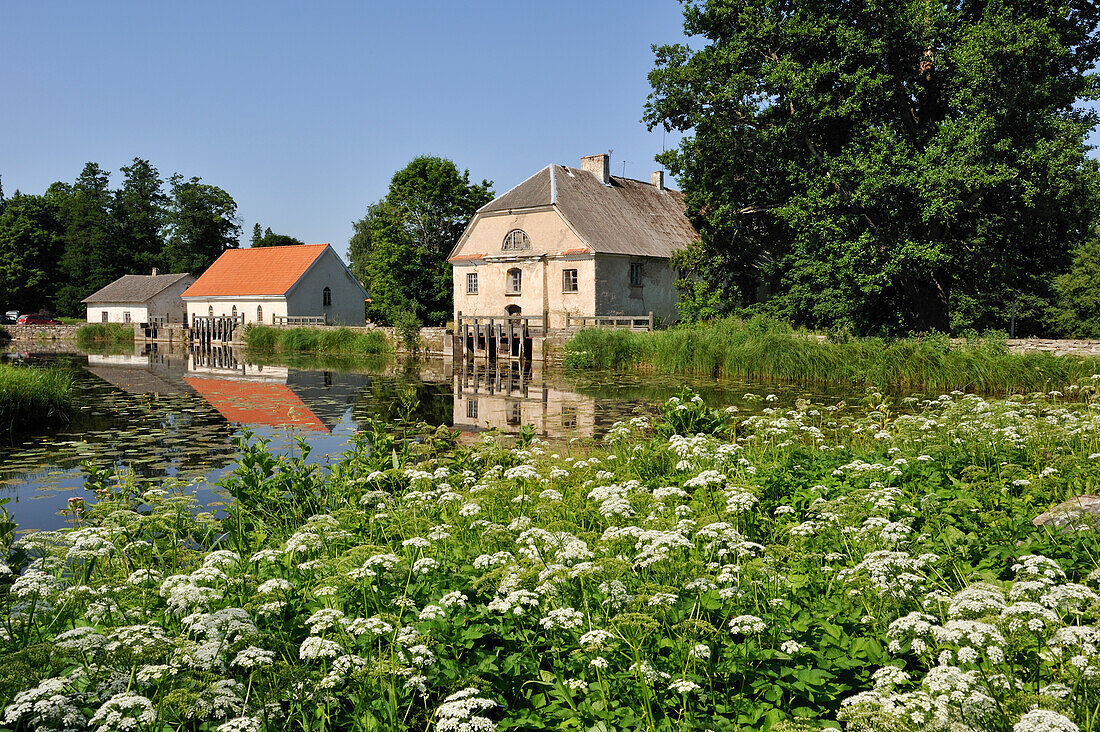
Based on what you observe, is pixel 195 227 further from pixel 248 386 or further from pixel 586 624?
pixel 586 624

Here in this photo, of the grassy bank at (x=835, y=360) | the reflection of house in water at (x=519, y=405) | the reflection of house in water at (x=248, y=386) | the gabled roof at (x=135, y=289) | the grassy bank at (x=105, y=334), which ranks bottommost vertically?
the reflection of house in water at (x=519, y=405)

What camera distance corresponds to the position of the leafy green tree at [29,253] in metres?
68.8

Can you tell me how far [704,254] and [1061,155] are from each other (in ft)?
37.9

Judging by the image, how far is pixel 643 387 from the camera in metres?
21.2

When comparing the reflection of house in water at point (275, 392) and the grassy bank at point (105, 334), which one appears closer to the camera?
the reflection of house in water at point (275, 392)

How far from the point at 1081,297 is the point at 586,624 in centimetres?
4814

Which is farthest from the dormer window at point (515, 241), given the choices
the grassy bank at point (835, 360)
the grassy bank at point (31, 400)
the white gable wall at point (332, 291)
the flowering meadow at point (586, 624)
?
the flowering meadow at point (586, 624)

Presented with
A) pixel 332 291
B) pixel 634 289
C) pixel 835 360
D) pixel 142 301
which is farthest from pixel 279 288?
pixel 835 360

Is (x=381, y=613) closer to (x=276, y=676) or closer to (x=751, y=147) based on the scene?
(x=276, y=676)

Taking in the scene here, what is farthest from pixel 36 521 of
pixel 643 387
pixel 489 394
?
pixel 643 387

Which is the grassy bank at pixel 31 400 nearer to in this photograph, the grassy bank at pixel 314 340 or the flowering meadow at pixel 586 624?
the flowering meadow at pixel 586 624

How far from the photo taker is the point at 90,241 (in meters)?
71.9

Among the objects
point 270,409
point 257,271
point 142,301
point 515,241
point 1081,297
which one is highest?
point 257,271

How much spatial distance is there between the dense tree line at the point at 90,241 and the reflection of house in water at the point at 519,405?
2207 inches
